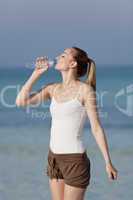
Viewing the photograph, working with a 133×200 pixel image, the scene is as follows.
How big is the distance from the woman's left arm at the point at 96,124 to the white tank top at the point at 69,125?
36mm

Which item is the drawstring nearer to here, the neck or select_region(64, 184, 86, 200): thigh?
select_region(64, 184, 86, 200): thigh

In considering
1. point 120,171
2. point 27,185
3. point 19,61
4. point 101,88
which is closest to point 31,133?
point 120,171

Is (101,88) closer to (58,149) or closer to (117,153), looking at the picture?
A: (117,153)

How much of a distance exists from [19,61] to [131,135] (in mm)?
11744

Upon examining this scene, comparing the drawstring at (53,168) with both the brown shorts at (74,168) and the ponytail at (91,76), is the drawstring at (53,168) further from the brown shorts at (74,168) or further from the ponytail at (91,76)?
the ponytail at (91,76)

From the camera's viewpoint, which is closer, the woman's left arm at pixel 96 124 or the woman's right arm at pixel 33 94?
the woman's left arm at pixel 96 124

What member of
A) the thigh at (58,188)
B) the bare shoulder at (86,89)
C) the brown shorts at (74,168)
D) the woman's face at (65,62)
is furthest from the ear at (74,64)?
the thigh at (58,188)

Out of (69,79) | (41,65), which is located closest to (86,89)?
(69,79)

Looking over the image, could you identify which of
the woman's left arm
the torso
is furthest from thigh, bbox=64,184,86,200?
the torso

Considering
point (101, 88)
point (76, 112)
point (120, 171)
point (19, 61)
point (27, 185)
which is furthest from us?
point (19, 61)

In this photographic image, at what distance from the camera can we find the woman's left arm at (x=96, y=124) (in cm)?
291

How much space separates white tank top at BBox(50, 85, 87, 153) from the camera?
9.66 ft

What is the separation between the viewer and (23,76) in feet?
77.6

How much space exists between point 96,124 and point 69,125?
0.12m
